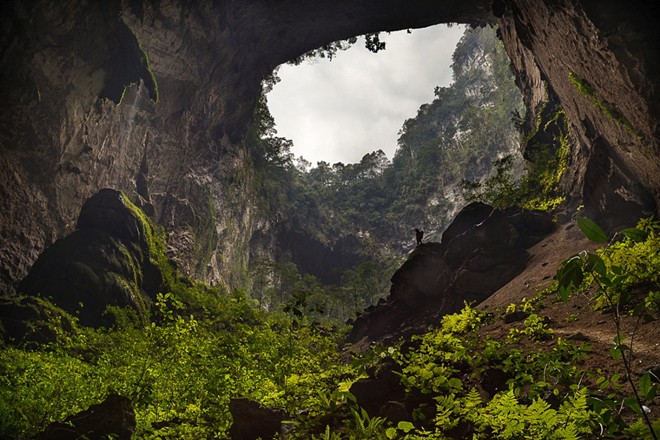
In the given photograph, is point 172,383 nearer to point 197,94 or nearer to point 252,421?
point 252,421

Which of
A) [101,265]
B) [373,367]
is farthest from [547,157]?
[101,265]

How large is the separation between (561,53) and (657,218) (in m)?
6.19

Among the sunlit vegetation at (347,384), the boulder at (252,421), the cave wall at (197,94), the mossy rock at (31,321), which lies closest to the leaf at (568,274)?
the sunlit vegetation at (347,384)

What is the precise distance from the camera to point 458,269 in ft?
60.9

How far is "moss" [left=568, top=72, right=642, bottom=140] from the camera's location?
10396 mm

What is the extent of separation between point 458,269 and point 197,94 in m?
20.7

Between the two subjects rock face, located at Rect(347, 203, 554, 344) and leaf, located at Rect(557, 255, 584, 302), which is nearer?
leaf, located at Rect(557, 255, 584, 302)

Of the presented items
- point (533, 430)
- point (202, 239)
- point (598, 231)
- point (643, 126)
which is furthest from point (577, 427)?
point (202, 239)

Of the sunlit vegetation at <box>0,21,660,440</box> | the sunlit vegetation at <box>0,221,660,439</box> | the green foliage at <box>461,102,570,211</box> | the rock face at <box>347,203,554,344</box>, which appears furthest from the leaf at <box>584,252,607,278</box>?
the green foliage at <box>461,102,570,211</box>

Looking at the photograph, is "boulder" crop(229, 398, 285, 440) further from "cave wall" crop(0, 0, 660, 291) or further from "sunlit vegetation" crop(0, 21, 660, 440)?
"cave wall" crop(0, 0, 660, 291)

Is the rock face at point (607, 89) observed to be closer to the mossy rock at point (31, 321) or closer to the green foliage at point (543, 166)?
the green foliage at point (543, 166)

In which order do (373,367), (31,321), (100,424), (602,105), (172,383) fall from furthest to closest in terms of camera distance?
(31,321), (602,105), (172,383), (373,367), (100,424)

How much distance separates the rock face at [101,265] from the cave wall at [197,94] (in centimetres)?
67

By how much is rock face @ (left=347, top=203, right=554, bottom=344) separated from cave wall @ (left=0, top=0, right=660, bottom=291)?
331 cm
